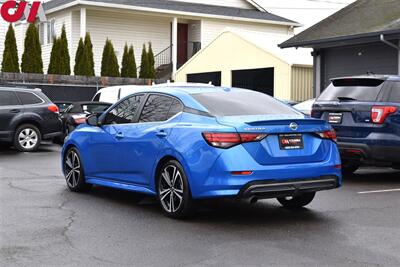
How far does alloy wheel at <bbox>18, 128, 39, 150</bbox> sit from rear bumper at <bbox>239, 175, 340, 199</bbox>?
1040 centimetres

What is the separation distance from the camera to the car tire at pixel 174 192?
725 centimetres

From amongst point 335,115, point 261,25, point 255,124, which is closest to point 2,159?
point 335,115

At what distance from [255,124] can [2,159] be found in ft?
28.9

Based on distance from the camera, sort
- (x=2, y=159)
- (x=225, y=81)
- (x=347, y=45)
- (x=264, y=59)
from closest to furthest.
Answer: (x=2, y=159)
(x=347, y=45)
(x=264, y=59)
(x=225, y=81)

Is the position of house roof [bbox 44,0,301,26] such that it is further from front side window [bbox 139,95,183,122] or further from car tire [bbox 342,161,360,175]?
front side window [bbox 139,95,183,122]

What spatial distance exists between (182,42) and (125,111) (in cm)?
2667

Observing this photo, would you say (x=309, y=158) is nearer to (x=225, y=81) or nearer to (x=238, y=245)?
(x=238, y=245)

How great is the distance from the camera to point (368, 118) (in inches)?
409

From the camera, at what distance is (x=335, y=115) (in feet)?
35.7

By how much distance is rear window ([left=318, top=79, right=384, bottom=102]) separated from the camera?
10.5 m

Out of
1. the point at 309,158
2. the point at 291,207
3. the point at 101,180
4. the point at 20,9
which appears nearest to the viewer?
the point at 309,158

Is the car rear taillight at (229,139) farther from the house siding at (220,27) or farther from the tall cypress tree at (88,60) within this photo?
the house siding at (220,27)

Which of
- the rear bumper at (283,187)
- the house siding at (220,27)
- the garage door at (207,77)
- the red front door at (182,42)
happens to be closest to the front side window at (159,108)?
the rear bumper at (283,187)

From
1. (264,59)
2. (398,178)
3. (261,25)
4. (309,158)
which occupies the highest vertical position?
(261,25)
